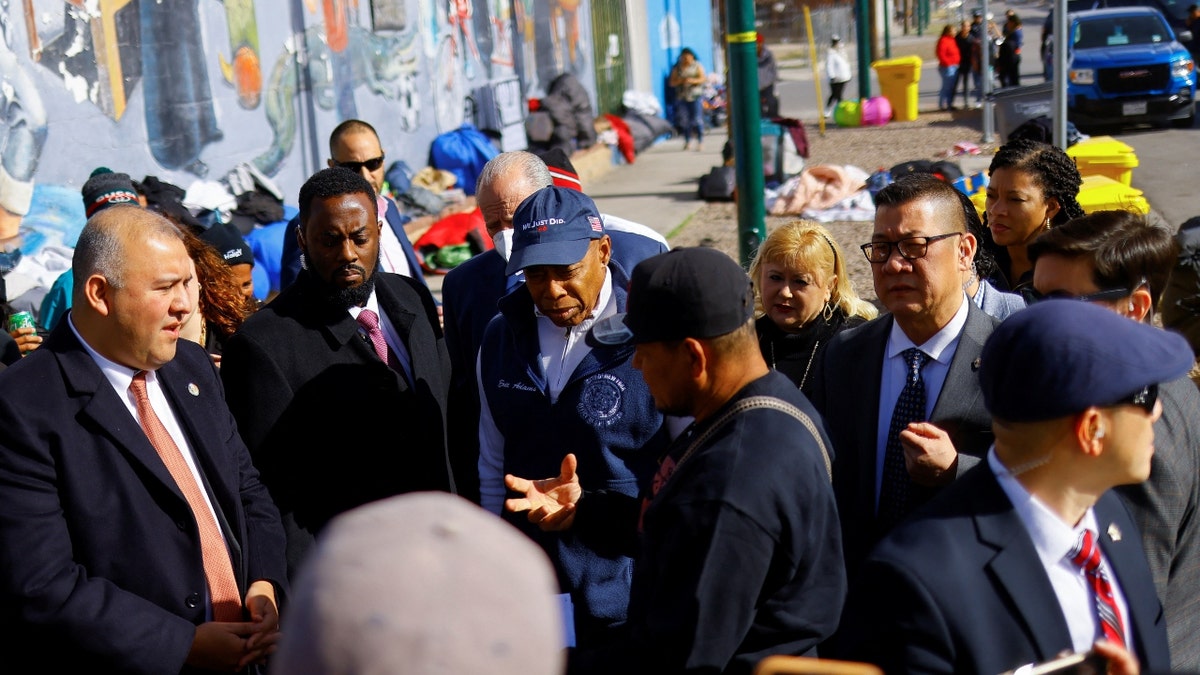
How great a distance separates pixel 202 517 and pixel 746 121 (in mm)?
6557

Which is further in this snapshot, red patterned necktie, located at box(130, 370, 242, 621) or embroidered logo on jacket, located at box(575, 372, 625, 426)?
embroidered logo on jacket, located at box(575, 372, 625, 426)

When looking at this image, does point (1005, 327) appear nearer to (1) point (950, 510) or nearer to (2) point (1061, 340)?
(2) point (1061, 340)

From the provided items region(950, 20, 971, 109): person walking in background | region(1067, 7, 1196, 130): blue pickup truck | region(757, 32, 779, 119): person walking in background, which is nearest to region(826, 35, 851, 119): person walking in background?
region(950, 20, 971, 109): person walking in background

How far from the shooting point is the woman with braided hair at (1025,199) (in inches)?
183

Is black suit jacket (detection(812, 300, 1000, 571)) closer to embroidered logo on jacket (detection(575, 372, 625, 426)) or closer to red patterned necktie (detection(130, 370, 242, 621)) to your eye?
embroidered logo on jacket (detection(575, 372, 625, 426))

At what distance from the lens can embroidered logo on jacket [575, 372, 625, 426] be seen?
3.47 metres

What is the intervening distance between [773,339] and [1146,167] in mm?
13304

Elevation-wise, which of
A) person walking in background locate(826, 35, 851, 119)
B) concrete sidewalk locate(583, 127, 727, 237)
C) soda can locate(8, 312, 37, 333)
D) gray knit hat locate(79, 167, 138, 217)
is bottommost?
concrete sidewalk locate(583, 127, 727, 237)

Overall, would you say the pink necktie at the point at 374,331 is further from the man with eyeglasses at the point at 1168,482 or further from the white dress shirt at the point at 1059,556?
the white dress shirt at the point at 1059,556

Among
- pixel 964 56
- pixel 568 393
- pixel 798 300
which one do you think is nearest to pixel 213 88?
pixel 798 300

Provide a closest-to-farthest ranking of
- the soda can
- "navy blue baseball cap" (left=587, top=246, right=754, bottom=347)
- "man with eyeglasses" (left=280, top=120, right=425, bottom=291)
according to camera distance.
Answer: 1. "navy blue baseball cap" (left=587, top=246, right=754, bottom=347)
2. "man with eyeglasses" (left=280, top=120, right=425, bottom=291)
3. the soda can

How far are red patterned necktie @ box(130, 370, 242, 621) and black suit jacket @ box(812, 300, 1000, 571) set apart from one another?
1759 millimetres

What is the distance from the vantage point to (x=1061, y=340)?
7.19ft

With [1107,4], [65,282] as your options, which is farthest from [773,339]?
[1107,4]
